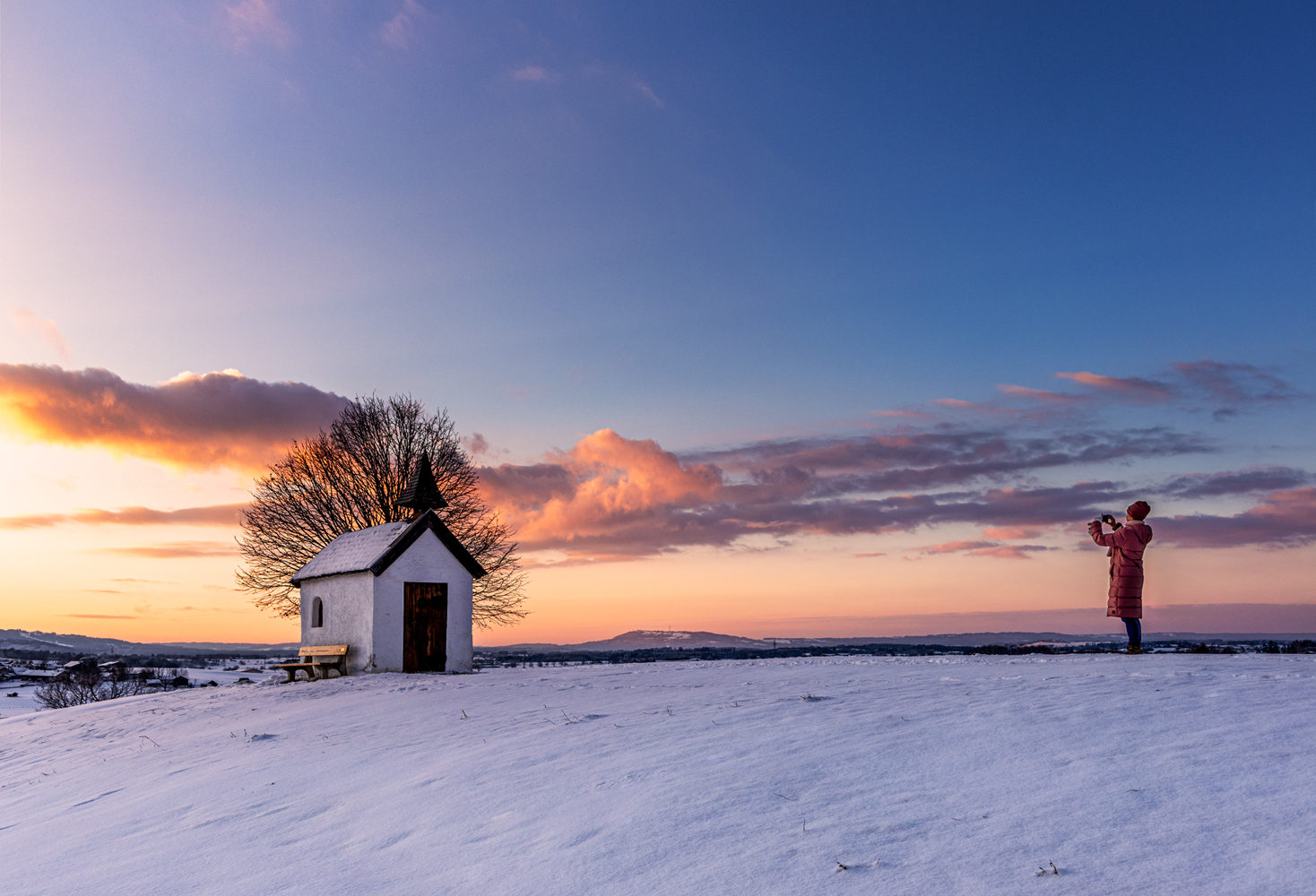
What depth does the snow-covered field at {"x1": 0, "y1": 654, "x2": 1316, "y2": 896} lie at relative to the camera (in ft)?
17.3

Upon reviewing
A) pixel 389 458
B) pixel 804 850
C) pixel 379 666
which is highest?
pixel 389 458

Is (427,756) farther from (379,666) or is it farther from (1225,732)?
(379,666)

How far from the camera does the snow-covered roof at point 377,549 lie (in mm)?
25328

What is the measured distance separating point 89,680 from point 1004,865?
4012 centimetres

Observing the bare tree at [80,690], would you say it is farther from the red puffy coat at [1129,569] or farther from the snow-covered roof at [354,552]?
the red puffy coat at [1129,569]

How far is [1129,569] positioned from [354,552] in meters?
21.1

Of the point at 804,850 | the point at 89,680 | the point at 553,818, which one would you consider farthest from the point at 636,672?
the point at 89,680

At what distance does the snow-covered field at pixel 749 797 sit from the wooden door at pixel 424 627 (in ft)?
40.5

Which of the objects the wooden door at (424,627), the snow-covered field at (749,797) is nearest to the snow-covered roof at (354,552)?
the wooden door at (424,627)

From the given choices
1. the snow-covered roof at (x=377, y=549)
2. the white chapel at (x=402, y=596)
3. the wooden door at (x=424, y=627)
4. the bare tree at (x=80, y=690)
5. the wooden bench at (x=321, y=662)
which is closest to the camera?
the white chapel at (x=402, y=596)

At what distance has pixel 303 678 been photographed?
89.2 ft

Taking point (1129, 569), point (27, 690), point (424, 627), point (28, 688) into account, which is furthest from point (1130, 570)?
point (28, 688)

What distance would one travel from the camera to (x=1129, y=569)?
16.0 m

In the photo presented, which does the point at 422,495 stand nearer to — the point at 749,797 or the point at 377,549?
the point at 377,549
